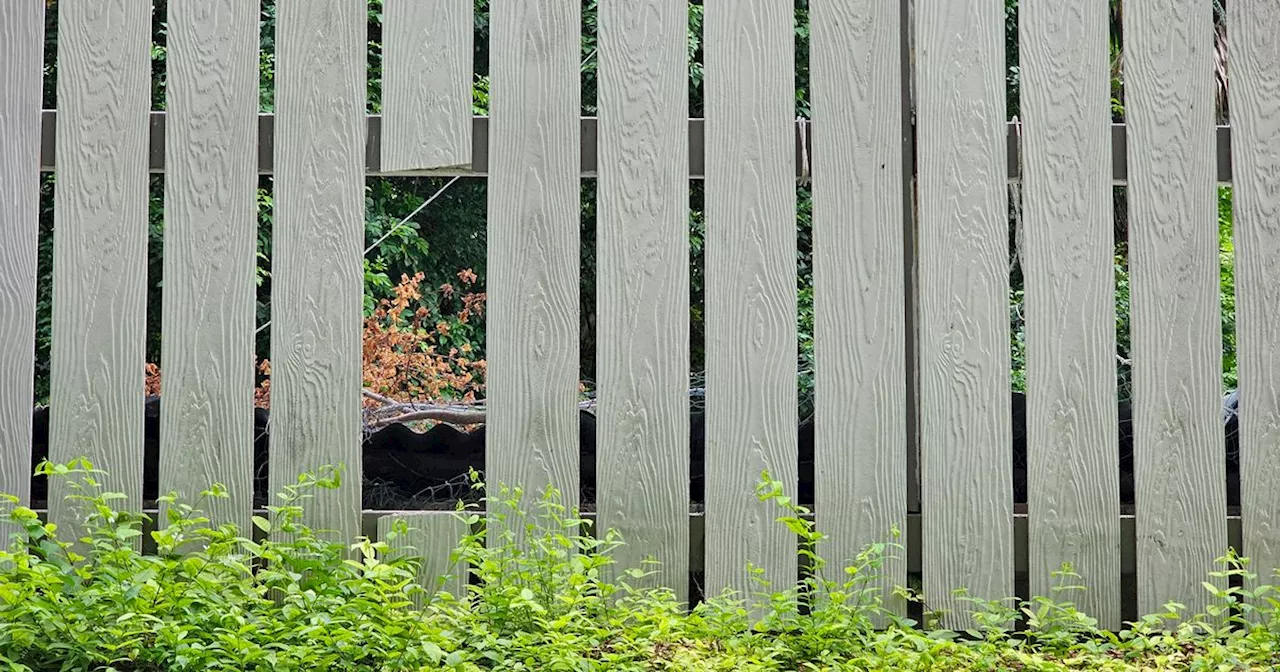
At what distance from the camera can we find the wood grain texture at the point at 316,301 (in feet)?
8.56

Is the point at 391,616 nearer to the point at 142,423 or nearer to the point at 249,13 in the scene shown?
the point at 142,423

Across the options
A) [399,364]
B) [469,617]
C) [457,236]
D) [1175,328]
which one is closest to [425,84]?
[469,617]

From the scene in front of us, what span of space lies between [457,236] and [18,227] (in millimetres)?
6963

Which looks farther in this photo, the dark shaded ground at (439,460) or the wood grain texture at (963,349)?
the dark shaded ground at (439,460)

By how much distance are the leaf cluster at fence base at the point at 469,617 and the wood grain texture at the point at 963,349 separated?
13 cm

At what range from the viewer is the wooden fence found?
262cm

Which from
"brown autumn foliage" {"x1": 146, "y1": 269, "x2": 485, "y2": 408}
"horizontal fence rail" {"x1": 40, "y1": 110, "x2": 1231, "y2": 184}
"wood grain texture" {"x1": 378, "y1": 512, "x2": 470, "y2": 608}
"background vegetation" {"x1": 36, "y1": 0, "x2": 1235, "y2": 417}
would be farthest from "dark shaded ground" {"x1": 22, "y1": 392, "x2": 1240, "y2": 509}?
"background vegetation" {"x1": 36, "y1": 0, "x2": 1235, "y2": 417}

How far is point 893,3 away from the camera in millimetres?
2688

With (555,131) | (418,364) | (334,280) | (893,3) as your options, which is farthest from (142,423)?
(418,364)

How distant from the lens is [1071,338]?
2.63 metres

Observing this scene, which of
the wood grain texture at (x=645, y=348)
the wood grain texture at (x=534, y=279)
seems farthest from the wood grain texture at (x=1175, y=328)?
the wood grain texture at (x=534, y=279)

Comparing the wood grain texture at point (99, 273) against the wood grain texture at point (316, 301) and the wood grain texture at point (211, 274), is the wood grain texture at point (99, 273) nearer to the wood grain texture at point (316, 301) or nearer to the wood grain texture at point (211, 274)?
the wood grain texture at point (211, 274)

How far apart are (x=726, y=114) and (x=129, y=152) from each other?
1.34 m

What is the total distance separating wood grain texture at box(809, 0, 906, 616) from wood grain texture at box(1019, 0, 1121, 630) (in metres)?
0.30
